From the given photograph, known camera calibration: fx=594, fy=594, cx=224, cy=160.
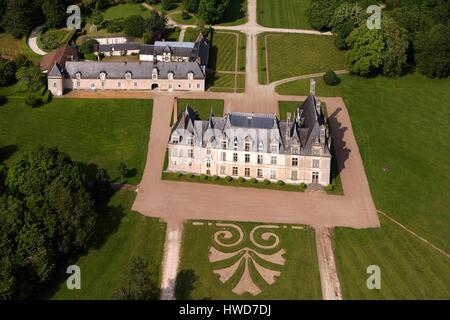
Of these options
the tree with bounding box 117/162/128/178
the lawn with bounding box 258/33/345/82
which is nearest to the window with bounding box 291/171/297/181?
the tree with bounding box 117/162/128/178

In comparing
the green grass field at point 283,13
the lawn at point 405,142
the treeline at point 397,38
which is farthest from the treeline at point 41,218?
the green grass field at point 283,13

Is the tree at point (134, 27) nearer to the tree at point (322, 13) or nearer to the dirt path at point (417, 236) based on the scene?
the tree at point (322, 13)

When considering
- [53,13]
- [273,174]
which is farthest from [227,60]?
[273,174]

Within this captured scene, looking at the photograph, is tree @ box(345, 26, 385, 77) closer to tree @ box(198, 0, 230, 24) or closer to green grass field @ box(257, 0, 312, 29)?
green grass field @ box(257, 0, 312, 29)

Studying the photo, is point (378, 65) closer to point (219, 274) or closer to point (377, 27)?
point (377, 27)

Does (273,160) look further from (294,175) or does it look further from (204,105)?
(204,105)

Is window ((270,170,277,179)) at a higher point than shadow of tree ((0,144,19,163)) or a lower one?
lower
